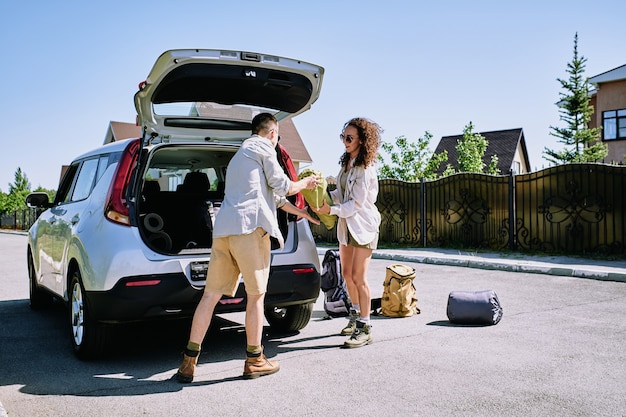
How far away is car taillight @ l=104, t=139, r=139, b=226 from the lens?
472 cm

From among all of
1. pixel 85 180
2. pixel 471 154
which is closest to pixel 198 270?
pixel 85 180

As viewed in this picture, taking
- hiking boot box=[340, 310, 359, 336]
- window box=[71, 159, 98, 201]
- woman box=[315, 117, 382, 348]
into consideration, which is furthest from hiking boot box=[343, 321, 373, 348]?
window box=[71, 159, 98, 201]

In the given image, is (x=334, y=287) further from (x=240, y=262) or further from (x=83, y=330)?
(x=83, y=330)

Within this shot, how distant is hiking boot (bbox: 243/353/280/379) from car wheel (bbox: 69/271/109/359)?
1.22 meters

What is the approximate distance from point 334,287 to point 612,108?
101ft

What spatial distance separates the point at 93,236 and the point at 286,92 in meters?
2.08

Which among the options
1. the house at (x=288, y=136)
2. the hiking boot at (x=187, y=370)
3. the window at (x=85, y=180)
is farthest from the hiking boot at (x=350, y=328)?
the house at (x=288, y=136)

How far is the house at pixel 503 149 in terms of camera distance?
145 feet

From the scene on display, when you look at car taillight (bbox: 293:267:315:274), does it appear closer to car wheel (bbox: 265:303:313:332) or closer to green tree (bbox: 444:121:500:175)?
car wheel (bbox: 265:303:313:332)

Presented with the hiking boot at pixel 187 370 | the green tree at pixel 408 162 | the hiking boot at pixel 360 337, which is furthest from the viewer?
the green tree at pixel 408 162

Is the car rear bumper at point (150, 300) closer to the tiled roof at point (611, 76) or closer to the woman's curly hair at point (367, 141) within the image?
the woman's curly hair at point (367, 141)

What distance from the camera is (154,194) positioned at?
604cm

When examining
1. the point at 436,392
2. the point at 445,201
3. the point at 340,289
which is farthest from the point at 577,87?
the point at 436,392

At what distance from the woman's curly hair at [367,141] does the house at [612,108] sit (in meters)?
30.6
